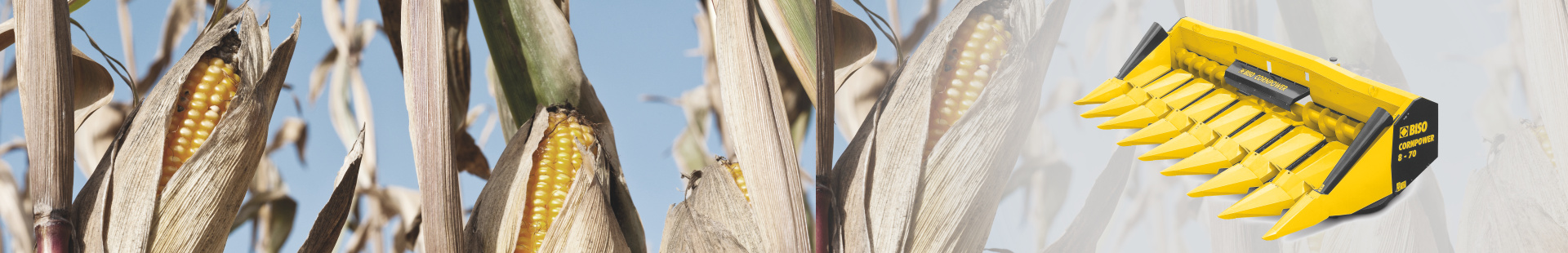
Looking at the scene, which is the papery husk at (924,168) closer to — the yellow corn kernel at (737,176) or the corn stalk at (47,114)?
the yellow corn kernel at (737,176)

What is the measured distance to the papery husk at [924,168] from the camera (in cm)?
44

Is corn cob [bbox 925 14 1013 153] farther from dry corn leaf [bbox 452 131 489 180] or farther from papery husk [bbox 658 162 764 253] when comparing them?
dry corn leaf [bbox 452 131 489 180]

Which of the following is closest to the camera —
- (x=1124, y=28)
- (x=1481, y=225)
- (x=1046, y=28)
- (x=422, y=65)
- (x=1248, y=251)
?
(x=422, y=65)

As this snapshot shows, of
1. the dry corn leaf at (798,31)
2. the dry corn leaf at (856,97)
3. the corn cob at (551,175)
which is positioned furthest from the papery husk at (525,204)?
the dry corn leaf at (856,97)

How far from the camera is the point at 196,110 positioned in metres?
0.49

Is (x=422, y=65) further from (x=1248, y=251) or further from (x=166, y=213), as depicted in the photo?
(x=1248, y=251)

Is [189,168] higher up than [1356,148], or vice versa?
[1356,148]

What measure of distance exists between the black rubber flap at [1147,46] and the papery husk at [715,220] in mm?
559

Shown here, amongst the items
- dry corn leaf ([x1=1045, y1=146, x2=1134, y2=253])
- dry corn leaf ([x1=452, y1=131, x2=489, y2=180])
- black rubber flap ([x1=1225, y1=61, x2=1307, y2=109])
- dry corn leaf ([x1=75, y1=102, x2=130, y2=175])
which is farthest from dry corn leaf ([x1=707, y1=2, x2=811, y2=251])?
dry corn leaf ([x1=75, y1=102, x2=130, y2=175])

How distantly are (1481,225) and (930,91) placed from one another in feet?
3.06

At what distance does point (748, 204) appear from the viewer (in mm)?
459

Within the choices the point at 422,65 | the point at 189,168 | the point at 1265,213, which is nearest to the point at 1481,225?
the point at 1265,213

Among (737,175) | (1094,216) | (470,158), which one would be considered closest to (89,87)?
(470,158)

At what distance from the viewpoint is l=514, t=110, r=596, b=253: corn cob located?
1.58 ft
